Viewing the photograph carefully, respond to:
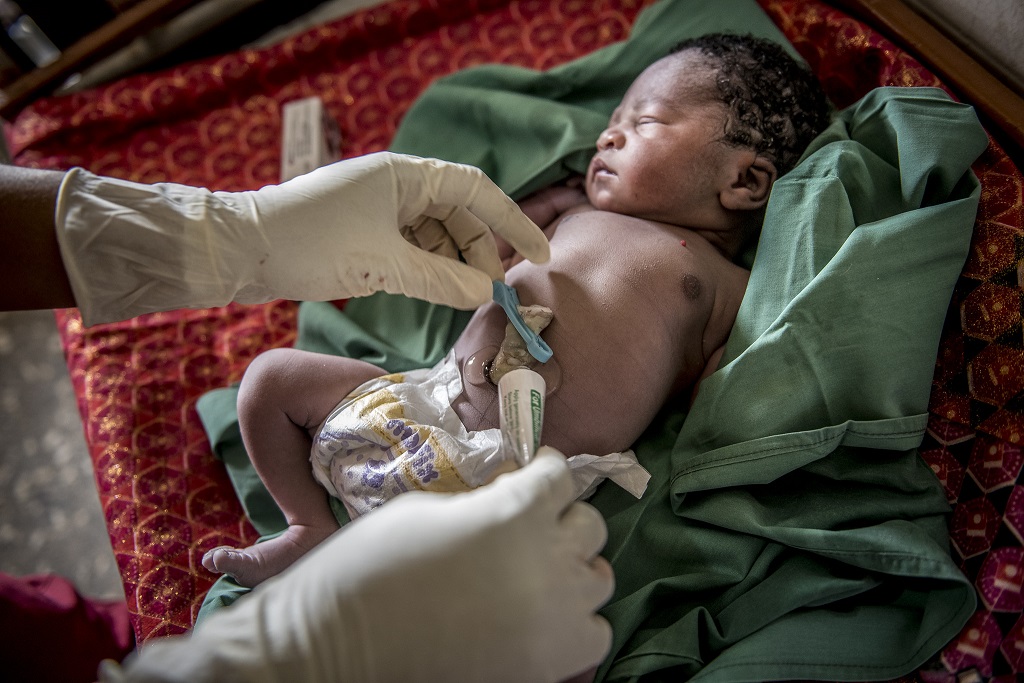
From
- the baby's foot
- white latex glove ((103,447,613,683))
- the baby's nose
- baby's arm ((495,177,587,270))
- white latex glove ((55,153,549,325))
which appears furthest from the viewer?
baby's arm ((495,177,587,270))

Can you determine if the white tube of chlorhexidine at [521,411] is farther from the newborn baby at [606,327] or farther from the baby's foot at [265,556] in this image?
the baby's foot at [265,556]

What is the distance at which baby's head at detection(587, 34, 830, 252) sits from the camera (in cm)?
137

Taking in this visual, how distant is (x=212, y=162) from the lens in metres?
1.87

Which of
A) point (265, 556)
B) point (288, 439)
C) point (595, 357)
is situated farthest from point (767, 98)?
point (265, 556)

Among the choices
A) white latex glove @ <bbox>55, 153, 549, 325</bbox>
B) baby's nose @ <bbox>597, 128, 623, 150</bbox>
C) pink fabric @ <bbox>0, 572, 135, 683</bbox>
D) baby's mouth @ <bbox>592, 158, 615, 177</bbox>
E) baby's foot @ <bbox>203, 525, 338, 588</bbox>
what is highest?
white latex glove @ <bbox>55, 153, 549, 325</bbox>

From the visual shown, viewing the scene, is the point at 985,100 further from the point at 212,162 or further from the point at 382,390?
the point at 212,162

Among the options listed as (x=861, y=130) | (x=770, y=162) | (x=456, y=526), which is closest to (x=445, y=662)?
(x=456, y=526)

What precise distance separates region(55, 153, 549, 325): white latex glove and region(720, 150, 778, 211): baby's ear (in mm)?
440

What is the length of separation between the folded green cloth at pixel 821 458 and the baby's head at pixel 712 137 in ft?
0.30

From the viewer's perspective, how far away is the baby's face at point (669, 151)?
136 cm

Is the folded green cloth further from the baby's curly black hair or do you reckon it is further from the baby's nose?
the baby's nose

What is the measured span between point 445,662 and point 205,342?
1.19 m

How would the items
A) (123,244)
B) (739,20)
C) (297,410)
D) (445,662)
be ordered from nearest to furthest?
(445,662), (123,244), (297,410), (739,20)

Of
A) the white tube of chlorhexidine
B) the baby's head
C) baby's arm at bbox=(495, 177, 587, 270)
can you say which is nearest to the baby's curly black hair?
the baby's head
